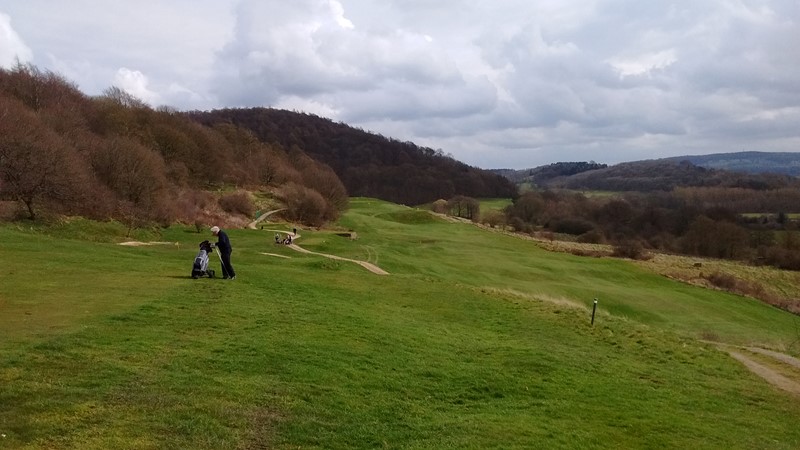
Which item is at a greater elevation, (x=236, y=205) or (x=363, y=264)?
(x=236, y=205)

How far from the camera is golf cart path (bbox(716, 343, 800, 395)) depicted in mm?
17797

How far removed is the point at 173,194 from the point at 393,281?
1369 inches

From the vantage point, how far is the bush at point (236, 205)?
62.0 metres

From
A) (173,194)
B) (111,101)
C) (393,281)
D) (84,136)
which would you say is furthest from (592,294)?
(111,101)

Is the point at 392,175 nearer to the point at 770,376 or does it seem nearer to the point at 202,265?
the point at 202,265

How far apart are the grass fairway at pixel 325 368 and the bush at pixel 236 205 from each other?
113 feet

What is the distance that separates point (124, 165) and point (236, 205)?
57.6 ft

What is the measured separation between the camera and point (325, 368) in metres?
12.5

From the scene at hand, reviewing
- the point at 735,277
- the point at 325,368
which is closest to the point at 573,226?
the point at 735,277

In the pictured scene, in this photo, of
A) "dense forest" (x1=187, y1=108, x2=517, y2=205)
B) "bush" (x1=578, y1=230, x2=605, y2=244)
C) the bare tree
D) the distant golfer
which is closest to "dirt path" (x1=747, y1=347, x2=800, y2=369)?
the distant golfer

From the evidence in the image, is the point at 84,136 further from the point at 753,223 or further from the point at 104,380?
the point at 753,223

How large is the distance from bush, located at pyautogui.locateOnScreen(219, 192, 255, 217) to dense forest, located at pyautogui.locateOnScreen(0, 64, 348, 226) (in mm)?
121

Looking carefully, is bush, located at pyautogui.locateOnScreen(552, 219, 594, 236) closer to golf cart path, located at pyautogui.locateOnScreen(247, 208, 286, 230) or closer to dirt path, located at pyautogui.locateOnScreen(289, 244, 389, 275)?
golf cart path, located at pyautogui.locateOnScreen(247, 208, 286, 230)

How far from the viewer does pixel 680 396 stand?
14766 millimetres
